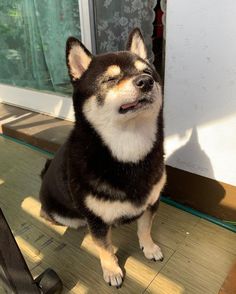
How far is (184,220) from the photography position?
1.83 m

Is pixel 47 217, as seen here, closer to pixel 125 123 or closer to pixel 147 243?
pixel 147 243

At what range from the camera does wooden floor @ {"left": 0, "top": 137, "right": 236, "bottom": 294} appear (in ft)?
4.74

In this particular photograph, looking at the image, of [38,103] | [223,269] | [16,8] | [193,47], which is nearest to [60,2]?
[16,8]

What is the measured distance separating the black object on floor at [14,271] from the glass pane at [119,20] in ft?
5.40

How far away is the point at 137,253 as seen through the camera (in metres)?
1.62

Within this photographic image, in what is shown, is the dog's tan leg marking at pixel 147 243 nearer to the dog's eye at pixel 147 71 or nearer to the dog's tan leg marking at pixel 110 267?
the dog's tan leg marking at pixel 110 267

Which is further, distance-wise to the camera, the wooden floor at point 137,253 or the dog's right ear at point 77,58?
the wooden floor at point 137,253

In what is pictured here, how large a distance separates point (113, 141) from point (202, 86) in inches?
26.6

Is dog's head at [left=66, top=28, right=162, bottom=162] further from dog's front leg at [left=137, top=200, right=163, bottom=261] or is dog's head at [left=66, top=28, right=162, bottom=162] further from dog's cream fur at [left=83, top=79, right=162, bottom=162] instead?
dog's front leg at [left=137, top=200, right=163, bottom=261]

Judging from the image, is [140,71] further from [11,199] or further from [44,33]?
[44,33]

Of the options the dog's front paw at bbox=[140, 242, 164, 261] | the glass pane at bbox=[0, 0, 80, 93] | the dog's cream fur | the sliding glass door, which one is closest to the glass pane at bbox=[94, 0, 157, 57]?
the sliding glass door

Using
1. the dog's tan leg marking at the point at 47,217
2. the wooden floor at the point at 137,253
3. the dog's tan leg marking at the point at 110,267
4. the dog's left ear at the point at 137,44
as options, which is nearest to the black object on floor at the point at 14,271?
the wooden floor at the point at 137,253

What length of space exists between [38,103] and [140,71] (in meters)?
2.20

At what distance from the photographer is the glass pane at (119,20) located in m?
2.12
